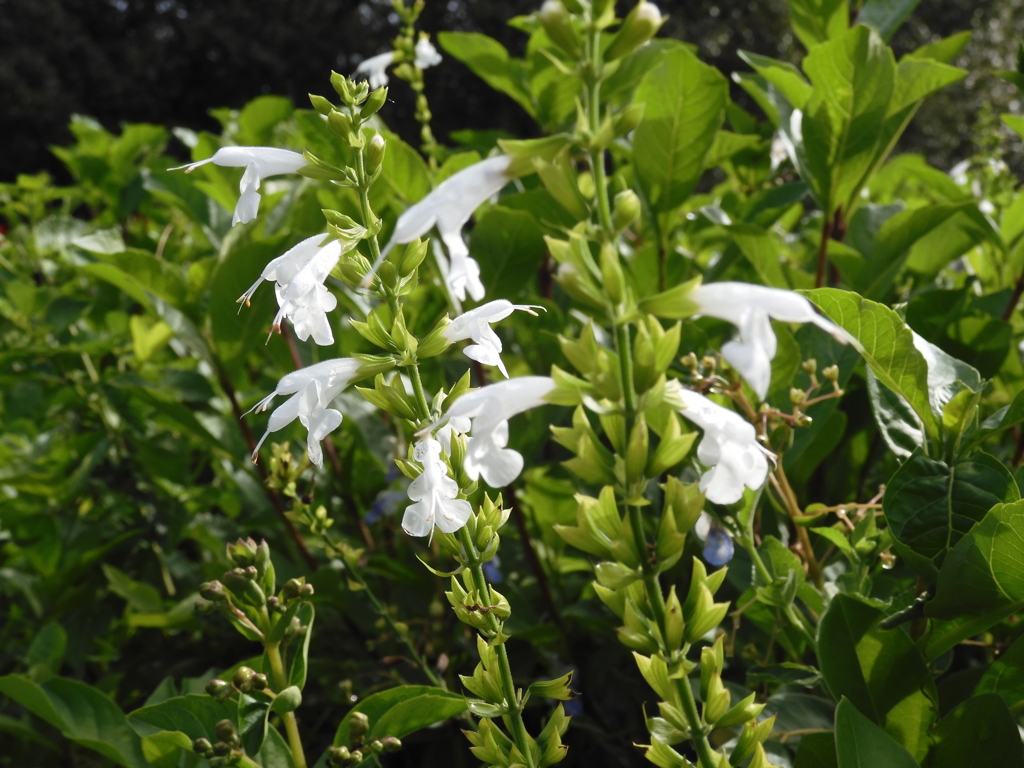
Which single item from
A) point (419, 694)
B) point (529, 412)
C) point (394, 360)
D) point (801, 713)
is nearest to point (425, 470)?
point (394, 360)

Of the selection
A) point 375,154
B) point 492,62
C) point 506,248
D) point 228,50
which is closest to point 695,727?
point 375,154

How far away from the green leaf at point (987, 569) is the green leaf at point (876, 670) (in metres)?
0.06

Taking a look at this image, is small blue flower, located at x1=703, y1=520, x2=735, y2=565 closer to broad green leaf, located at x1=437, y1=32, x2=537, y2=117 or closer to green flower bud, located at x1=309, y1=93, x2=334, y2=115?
green flower bud, located at x1=309, y1=93, x2=334, y2=115

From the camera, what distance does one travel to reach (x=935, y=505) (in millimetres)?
846

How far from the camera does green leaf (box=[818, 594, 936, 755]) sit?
2.75 feet

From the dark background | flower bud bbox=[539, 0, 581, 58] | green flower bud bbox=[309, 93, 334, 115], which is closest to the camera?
flower bud bbox=[539, 0, 581, 58]

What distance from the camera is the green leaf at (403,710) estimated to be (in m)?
0.90

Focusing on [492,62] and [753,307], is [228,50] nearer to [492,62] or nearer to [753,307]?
[492,62]

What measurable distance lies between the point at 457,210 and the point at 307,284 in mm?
193

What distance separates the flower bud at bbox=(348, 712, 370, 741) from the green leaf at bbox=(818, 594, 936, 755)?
446 millimetres

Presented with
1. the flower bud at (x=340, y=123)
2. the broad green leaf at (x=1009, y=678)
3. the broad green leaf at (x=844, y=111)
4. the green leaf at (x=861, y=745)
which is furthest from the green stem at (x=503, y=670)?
the broad green leaf at (x=844, y=111)

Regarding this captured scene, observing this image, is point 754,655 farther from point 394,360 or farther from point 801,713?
point 394,360

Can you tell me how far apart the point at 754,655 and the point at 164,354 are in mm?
1863

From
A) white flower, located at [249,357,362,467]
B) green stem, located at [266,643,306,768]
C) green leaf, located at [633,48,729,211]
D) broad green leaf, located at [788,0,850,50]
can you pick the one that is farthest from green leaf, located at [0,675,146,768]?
broad green leaf, located at [788,0,850,50]
